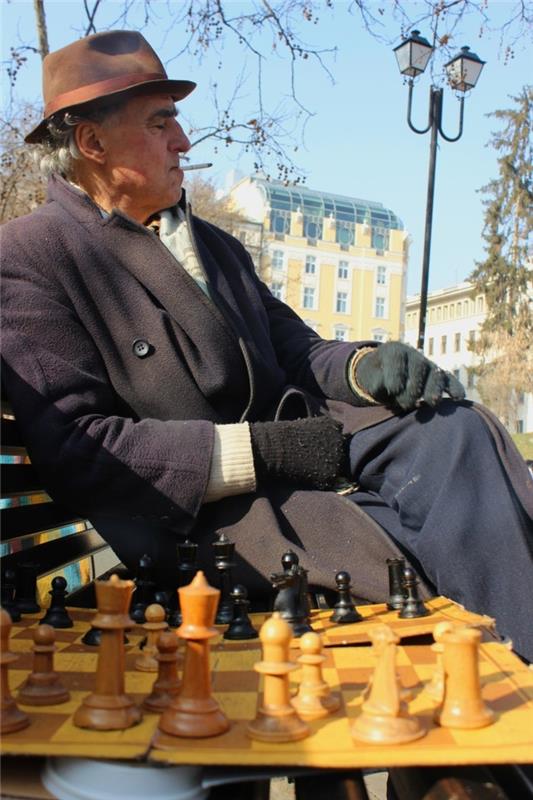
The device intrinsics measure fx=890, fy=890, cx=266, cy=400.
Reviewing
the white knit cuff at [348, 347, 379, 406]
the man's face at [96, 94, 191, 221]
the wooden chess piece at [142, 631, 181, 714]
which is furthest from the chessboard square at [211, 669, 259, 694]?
the man's face at [96, 94, 191, 221]

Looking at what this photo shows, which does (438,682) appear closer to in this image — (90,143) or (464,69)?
(90,143)

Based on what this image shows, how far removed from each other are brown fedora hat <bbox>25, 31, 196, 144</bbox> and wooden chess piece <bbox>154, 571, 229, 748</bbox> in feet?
5.53

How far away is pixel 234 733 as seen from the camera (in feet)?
3.93

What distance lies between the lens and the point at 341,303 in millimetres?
62406

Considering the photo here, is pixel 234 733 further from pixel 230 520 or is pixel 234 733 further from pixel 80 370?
pixel 80 370

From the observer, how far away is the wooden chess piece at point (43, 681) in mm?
1314

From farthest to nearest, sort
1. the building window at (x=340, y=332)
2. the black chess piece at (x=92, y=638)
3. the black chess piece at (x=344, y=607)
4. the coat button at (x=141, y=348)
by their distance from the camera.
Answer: the building window at (x=340, y=332) → the coat button at (x=141, y=348) → the black chess piece at (x=344, y=607) → the black chess piece at (x=92, y=638)

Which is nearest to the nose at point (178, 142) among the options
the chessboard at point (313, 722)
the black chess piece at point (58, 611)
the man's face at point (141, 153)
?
the man's face at point (141, 153)

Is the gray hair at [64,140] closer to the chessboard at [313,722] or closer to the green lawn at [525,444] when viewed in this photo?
the chessboard at [313,722]

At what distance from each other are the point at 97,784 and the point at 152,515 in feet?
3.10

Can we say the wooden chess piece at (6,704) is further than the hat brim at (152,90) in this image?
No

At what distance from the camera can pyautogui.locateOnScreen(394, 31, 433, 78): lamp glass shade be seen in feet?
30.0

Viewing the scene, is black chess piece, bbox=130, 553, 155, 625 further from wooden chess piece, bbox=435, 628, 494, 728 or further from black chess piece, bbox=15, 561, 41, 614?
wooden chess piece, bbox=435, 628, 494, 728

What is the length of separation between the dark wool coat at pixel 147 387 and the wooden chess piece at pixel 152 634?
1.70 feet
